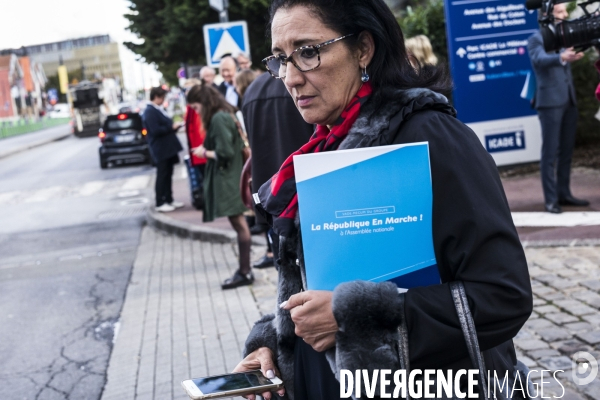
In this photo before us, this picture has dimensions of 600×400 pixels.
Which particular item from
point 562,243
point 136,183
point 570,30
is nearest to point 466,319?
point 570,30

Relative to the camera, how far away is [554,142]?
8.41 metres

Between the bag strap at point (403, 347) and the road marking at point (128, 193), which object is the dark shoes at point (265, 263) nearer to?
the bag strap at point (403, 347)

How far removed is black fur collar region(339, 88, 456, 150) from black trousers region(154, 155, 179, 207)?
37.4 feet

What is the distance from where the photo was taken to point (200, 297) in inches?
283

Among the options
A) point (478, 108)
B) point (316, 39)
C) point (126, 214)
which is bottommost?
point (126, 214)

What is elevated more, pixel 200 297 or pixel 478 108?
pixel 478 108

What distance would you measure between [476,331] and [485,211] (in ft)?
0.82

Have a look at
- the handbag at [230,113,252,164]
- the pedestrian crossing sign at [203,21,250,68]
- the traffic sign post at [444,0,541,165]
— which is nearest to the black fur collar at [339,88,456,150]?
the handbag at [230,113,252,164]

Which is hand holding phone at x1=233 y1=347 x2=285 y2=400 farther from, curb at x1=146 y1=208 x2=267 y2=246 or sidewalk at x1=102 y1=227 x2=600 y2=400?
curb at x1=146 y1=208 x2=267 y2=246

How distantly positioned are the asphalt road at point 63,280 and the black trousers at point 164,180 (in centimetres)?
53

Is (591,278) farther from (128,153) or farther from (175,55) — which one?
(175,55)

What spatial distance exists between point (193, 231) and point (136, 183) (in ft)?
31.2

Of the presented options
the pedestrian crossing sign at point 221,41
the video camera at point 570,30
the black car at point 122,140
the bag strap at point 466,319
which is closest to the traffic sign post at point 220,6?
the pedestrian crossing sign at point 221,41

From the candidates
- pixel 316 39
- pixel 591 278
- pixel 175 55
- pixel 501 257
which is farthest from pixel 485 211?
pixel 175 55
